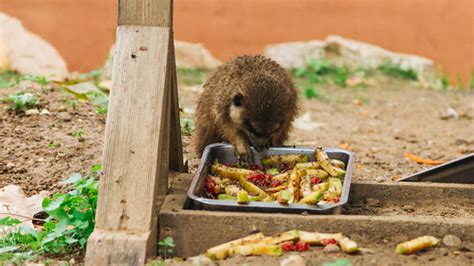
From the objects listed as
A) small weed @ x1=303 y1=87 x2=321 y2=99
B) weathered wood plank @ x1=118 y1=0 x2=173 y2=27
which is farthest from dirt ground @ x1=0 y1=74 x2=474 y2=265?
weathered wood plank @ x1=118 y1=0 x2=173 y2=27

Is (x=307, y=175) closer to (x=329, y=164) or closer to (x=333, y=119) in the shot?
(x=329, y=164)

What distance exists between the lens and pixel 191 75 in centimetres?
1051

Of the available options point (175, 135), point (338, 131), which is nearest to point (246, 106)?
point (175, 135)

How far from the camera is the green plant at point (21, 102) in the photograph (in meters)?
6.45

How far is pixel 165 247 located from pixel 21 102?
2959 mm

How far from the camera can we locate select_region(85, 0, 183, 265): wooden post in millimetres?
3719

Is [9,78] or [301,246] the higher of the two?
[9,78]

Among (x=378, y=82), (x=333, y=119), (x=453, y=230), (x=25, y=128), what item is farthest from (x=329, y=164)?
(x=378, y=82)

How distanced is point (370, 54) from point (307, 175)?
22.6ft

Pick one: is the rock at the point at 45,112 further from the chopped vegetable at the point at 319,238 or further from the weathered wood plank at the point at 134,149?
the chopped vegetable at the point at 319,238

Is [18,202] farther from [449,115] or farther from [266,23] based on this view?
[266,23]

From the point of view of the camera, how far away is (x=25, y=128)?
623 cm

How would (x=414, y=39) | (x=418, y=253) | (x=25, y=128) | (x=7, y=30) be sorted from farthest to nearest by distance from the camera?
(x=414, y=39), (x=7, y=30), (x=25, y=128), (x=418, y=253)

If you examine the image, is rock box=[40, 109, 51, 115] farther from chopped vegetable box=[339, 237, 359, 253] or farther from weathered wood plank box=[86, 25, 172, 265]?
chopped vegetable box=[339, 237, 359, 253]
